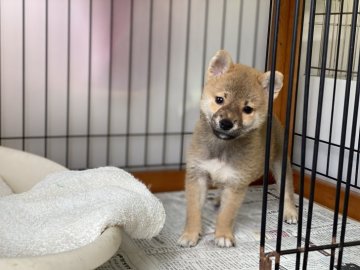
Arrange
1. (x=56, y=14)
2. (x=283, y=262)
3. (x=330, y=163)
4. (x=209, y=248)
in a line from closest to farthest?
(x=283, y=262)
(x=209, y=248)
(x=56, y=14)
(x=330, y=163)

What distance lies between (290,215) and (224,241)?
0.40m

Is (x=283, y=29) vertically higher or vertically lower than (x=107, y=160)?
higher

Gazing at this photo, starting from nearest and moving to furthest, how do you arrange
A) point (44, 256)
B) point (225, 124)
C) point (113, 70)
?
point (44, 256) → point (225, 124) → point (113, 70)

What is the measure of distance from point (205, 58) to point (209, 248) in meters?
0.93

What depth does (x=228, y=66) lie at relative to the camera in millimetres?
1515

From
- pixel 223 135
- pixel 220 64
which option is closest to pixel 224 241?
pixel 223 135

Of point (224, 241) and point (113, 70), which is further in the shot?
point (113, 70)

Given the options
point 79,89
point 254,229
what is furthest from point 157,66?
point 254,229

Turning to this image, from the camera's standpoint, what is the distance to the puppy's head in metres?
1.42

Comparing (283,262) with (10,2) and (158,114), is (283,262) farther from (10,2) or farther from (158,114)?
(10,2)

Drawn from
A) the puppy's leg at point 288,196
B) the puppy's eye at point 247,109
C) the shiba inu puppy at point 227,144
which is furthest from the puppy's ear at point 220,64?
the puppy's leg at point 288,196

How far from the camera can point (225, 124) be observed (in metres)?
1.39

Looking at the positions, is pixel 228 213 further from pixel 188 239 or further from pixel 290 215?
pixel 290 215

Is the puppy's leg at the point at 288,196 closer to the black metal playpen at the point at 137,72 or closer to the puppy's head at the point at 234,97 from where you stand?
the black metal playpen at the point at 137,72
